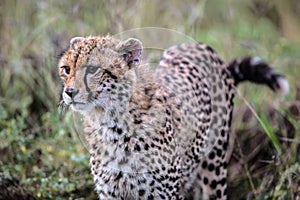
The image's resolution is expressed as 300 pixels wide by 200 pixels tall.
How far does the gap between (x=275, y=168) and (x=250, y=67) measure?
71 cm

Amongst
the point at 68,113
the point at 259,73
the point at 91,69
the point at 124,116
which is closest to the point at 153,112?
the point at 124,116

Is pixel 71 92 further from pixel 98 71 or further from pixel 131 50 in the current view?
pixel 131 50

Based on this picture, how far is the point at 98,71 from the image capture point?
3078 mm

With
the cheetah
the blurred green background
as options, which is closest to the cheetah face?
the cheetah

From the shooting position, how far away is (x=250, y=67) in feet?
14.2

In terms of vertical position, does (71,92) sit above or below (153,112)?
above

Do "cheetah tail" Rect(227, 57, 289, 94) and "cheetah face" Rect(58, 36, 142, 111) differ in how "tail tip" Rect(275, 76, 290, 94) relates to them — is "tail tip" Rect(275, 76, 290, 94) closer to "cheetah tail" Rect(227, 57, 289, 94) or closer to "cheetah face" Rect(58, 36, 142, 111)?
"cheetah tail" Rect(227, 57, 289, 94)

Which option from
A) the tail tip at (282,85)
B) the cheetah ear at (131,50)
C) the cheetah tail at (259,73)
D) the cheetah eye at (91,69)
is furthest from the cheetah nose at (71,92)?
the tail tip at (282,85)

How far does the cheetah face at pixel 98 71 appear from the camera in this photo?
303cm

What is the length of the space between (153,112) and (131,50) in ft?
1.34

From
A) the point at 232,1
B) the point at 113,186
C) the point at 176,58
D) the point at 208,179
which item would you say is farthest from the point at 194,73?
the point at 232,1

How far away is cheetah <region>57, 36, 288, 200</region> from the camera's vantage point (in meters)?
3.12

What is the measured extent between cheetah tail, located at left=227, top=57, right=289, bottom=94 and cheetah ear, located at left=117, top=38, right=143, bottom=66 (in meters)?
1.29

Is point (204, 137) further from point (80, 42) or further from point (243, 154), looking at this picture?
point (80, 42)
